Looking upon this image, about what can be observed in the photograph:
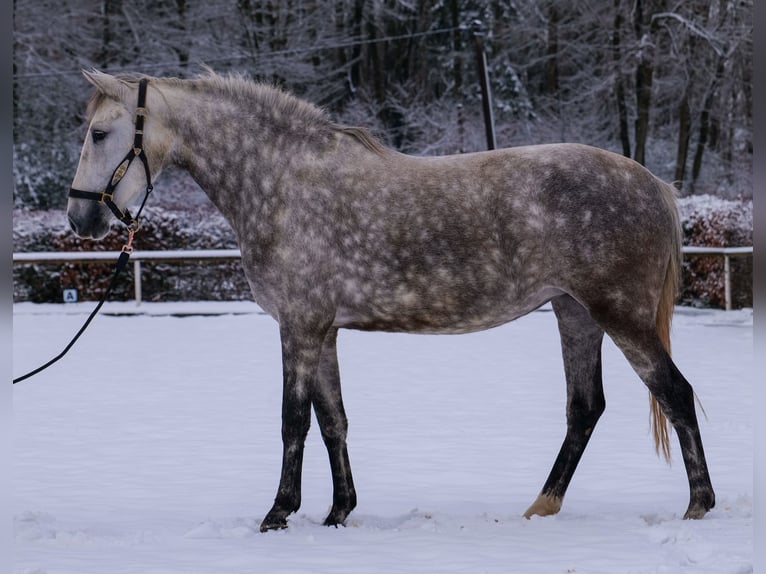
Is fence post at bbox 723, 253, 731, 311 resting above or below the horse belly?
below

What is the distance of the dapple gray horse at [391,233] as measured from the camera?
15.0ft

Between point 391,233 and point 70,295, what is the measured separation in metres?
14.9

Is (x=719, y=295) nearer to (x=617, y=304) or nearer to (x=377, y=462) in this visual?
(x=377, y=462)

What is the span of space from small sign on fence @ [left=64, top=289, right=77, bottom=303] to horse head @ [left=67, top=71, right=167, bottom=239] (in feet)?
46.5

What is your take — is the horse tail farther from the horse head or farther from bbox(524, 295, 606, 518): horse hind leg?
the horse head

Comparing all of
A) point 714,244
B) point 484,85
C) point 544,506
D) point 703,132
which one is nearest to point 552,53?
point 703,132

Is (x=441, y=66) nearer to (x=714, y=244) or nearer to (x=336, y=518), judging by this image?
(x=714, y=244)

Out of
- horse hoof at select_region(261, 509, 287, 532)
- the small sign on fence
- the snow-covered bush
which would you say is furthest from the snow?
the small sign on fence

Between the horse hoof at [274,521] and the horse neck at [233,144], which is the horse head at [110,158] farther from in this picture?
the horse hoof at [274,521]

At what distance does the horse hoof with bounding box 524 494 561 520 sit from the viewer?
4793 millimetres

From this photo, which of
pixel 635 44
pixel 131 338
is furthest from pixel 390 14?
pixel 131 338

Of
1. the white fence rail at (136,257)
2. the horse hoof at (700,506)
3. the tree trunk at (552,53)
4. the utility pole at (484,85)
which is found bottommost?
the white fence rail at (136,257)

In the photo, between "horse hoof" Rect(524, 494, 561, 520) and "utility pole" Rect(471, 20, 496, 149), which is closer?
"horse hoof" Rect(524, 494, 561, 520)

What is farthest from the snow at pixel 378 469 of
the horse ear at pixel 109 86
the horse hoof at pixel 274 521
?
the horse ear at pixel 109 86
